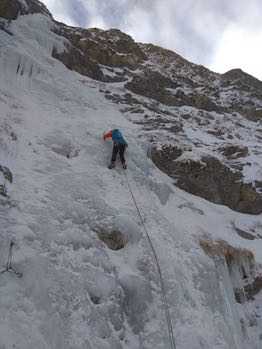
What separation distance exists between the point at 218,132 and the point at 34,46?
8384mm

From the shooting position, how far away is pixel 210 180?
39.5ft

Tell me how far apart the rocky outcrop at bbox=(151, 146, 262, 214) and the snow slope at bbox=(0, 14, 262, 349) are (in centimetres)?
41

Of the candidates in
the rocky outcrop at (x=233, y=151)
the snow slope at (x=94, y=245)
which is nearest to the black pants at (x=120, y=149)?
the snow slope at (x=94, y=245)

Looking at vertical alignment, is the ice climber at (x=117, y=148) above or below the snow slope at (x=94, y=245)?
above

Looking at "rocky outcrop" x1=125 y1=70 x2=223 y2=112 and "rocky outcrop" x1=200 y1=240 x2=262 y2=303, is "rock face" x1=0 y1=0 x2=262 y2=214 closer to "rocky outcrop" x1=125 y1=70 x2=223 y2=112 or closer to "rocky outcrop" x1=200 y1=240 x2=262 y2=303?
"rocky outcrop" x1=125 y1=70 x2=223 y2=112

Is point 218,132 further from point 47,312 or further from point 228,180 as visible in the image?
point 47,312

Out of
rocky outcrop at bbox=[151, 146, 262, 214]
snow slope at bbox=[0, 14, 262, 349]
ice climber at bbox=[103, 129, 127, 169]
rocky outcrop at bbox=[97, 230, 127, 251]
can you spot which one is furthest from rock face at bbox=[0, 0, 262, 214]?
rocky outcrop at bbox=[97, 230, 127, 251]

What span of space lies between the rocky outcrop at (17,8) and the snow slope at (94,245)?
4.34 m

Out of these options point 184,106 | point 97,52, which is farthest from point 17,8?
point 184,106

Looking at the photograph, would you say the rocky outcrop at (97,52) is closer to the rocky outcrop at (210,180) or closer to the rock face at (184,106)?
the rock face at (184,106)

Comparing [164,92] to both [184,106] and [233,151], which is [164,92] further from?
[233,151]

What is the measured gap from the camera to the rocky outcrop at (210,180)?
11867 mm

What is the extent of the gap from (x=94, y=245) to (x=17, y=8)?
1344 cm

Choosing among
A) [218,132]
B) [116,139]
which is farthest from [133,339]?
[218,132]
